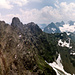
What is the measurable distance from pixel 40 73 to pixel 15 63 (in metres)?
46.6

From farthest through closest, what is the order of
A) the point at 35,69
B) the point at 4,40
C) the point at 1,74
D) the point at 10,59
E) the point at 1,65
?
the point at 35,69
the point at 4,40
the point at 10,59
the point at 1,65
the point at 1,74

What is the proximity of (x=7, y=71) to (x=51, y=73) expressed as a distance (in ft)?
324

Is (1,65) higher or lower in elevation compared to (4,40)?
lower

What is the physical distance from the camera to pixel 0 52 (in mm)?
101688

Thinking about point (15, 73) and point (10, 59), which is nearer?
point (15, 73)

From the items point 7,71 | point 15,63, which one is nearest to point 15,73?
point 7,71

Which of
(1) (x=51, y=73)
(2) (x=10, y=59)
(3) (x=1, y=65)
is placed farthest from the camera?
(1) (x=51, y=73)

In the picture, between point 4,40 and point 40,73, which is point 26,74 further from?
point 4,40

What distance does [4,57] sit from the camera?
10125 cm

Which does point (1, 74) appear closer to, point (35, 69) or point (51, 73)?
point (35, 69)

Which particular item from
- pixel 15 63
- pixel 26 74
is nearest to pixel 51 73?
pixel 26 74

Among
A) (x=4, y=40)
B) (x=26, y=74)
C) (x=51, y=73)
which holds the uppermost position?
(x=4, y=40)

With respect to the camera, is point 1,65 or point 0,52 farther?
point 0,52

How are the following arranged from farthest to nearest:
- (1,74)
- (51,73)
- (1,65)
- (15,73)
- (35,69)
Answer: (51,73) < (35,69) < (15,73) < (1,65) < (1,74)
